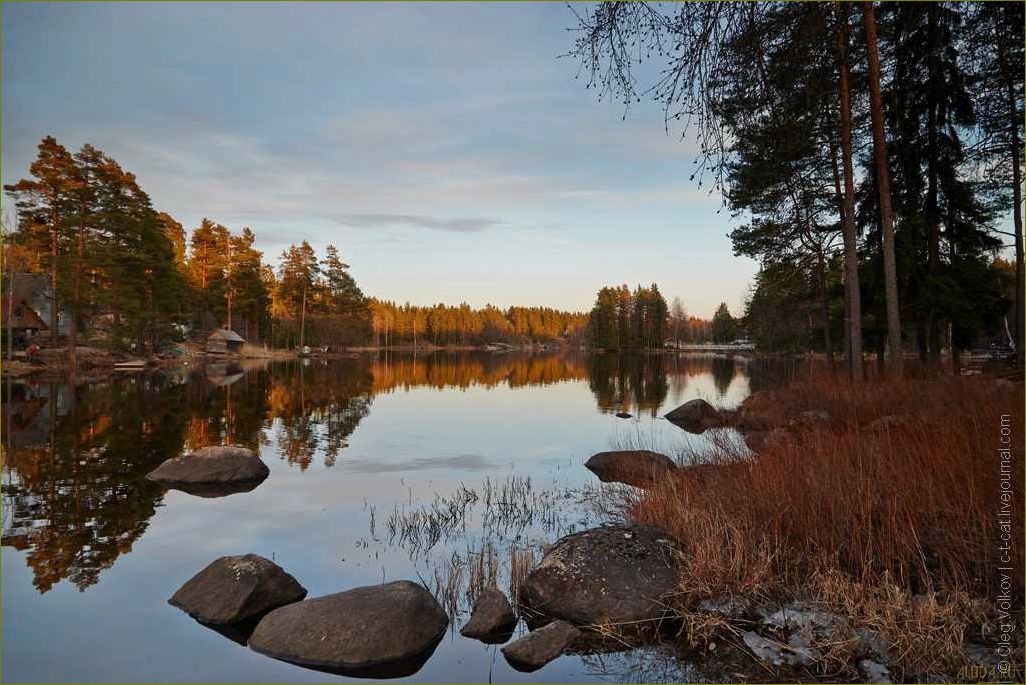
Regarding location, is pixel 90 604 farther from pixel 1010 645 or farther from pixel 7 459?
pixel 7 459

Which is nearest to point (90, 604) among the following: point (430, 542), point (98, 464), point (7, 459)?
point (430, 542)

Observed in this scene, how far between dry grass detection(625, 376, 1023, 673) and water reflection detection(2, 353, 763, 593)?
8.28 m

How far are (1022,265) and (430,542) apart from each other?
64.3 feet

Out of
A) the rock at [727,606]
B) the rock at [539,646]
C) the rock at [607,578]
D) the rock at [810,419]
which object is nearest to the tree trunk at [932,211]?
the rock at [810,419]

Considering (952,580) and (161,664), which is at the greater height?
(952,580)

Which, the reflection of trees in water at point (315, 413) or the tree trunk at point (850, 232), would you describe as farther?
the reflection of trees in water at point (315, 413)

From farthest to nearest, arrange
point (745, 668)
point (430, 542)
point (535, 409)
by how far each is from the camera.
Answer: point (535, 409) → point (430, 542) → point (745, 668)

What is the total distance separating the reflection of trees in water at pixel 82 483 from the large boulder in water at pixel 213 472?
520 millimetres

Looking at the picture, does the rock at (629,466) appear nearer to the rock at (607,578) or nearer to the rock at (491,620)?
the rock at (607,578)

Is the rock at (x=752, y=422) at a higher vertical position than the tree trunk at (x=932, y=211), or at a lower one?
lower

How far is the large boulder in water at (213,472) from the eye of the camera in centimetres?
1466

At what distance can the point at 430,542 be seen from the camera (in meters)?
10.6

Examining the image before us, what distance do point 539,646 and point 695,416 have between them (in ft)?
68.0

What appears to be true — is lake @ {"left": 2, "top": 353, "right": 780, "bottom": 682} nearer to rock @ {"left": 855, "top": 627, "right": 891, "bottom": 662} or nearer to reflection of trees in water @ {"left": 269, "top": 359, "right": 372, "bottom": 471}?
reflection of trees in water @ {"left": 269, "top": 359, "right": 372, "bottom": 471}
